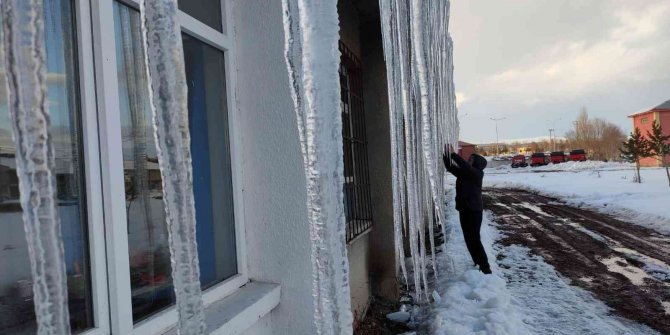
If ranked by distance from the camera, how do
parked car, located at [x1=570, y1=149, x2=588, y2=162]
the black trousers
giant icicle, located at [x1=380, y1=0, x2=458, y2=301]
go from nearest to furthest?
giant icicle, located at [x1=380, y1=0, x2=458, y2=301] < the black trousers < parked car, located at [x1=570, y1=149, x2=588, y2=162]

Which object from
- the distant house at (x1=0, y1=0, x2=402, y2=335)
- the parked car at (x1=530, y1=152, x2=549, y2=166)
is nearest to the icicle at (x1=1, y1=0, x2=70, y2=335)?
the distant house at (x1=0, y1=0, x2=402, y2=335)

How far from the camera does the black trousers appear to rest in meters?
4.95

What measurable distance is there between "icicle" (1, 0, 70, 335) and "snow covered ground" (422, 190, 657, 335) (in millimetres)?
2967

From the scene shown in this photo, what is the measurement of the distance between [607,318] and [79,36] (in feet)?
14.5

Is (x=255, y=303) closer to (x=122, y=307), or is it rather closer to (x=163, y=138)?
(x=122, y=307)

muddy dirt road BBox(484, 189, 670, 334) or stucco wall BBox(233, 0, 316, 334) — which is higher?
stucco wall BBox(233, 0, 316, 334)

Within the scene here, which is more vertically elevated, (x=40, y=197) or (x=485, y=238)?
(x=40, y=197)

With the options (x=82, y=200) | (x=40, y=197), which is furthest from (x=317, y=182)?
(x=82, y=200)

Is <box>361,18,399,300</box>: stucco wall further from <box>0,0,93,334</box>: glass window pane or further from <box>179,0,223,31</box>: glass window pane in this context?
<box>0,0,93,334</box>: glass window pane

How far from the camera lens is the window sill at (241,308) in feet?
5.30

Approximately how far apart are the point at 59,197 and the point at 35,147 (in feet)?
2.45

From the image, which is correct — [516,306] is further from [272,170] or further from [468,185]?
[272,170]

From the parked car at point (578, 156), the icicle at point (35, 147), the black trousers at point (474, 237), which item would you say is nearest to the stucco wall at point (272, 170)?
the icicle at point (35, 147)

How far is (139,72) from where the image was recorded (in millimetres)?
1595
